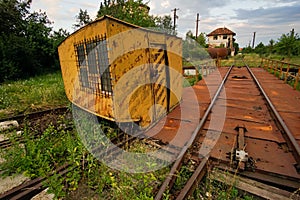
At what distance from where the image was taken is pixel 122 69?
3.37 meters

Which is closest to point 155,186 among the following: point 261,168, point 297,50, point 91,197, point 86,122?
point 91,197

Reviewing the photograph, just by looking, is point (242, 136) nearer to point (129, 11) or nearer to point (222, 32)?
point (129, 11)

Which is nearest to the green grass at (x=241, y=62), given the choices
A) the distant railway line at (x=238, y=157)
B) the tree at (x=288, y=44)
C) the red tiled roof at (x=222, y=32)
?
the tree at (x=288, y=44)

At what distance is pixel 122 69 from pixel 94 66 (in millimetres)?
961

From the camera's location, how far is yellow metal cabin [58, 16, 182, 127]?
329cm

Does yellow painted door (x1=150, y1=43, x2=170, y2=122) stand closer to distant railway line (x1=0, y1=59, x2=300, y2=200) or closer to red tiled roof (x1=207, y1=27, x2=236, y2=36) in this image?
distant railway line (x1=0, y1=59, x2=300, y2=200)

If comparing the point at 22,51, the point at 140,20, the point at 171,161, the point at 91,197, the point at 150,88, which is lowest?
the point at 91,197

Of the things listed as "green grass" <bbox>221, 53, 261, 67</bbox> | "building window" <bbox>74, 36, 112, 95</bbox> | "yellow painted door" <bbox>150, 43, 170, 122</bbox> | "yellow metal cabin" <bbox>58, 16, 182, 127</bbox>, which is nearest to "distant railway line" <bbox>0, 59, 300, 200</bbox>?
"yellow painted door" <bbox>150, 43, 170, 122</bbox>

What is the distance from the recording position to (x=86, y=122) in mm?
4418

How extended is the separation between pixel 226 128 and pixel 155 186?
2398 millimetres

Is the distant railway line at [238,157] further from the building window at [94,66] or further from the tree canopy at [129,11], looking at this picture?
the tree canopy at [129,11]

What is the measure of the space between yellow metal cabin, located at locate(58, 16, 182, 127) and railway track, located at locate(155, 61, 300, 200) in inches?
52.9

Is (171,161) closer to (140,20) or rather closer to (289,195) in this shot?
(289,195)

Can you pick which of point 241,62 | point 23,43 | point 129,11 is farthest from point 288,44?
point 23,43
